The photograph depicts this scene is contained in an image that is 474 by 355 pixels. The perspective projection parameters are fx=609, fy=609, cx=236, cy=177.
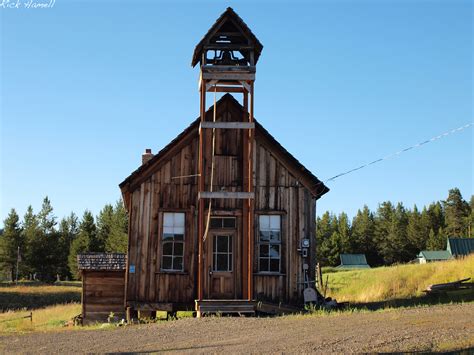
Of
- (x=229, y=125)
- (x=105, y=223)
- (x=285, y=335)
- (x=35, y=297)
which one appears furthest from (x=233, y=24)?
(x=105, y=223)

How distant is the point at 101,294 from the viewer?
23641 mm

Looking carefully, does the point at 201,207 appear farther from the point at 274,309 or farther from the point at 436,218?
the point at 436,218

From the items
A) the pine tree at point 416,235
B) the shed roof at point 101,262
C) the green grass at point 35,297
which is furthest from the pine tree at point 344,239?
the shed roof at point 101,262

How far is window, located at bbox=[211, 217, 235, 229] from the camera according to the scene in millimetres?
19812

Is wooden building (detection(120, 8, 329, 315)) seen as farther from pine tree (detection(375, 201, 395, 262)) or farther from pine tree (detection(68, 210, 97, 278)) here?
pine tree (detection(375, 201, 395, 262))

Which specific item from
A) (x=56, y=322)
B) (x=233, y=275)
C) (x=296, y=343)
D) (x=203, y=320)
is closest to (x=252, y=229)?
(x=233, y=275)

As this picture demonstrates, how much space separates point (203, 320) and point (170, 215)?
4.86m

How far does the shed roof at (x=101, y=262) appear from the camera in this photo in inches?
928

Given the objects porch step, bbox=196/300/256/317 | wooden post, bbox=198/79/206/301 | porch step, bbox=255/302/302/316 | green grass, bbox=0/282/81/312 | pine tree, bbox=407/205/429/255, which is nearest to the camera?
porch step, bbox=196/300/256/317

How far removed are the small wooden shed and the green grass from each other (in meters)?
21.2

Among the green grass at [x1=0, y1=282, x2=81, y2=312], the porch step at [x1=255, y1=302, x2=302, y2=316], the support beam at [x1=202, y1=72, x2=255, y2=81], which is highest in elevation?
the support beam at [x1=202, y1=72, x2=255, y2=81]

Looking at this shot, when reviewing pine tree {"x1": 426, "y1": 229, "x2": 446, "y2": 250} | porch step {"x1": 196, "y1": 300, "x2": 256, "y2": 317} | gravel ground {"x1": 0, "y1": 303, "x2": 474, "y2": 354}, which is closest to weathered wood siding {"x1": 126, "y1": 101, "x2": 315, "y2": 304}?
porch step {"x1": 196, "y1": 300, "x2": 256, "y2": 317}

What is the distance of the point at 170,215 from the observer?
65.7ft

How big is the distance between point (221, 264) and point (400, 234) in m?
87.0
